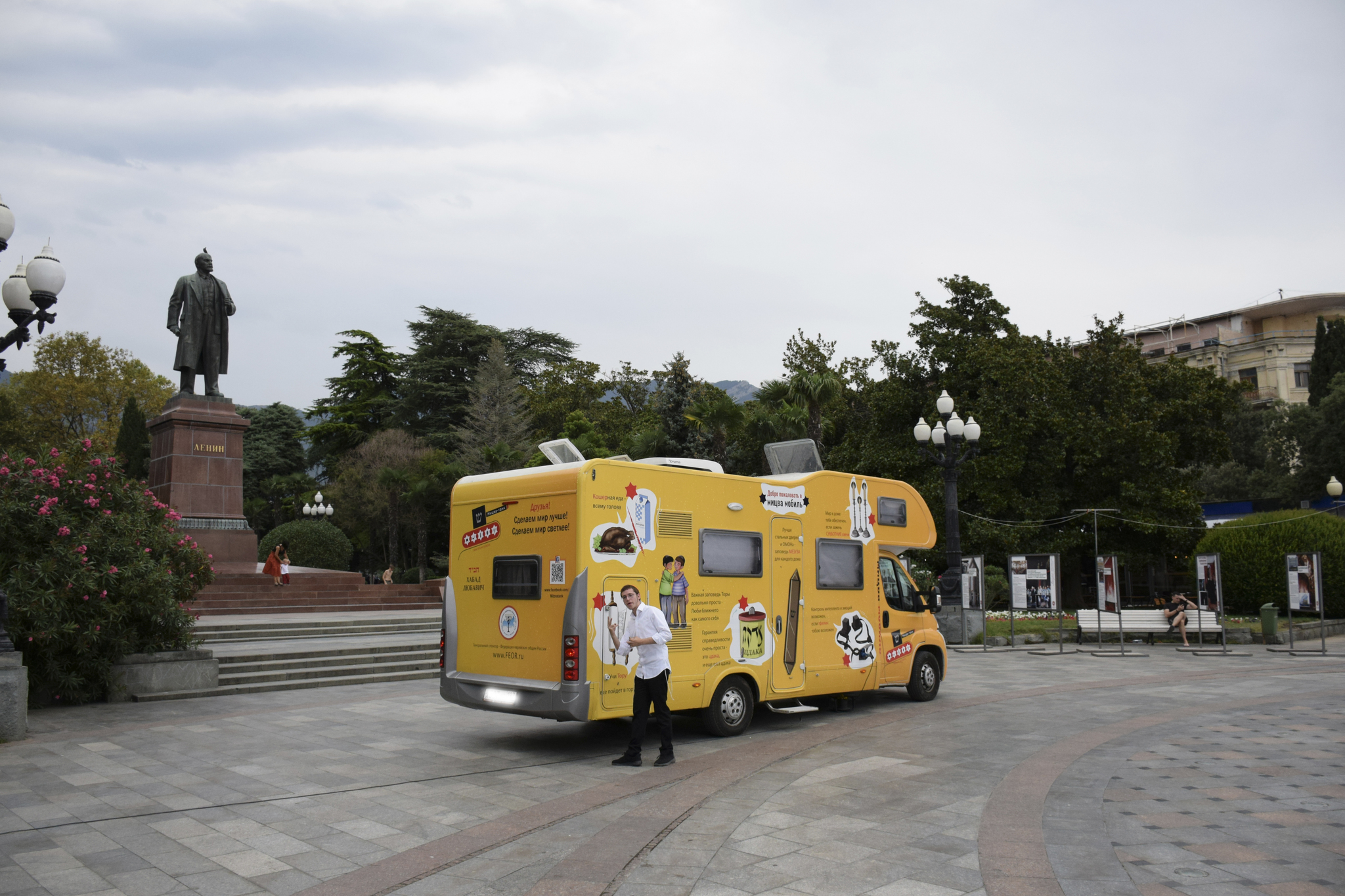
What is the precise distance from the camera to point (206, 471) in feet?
77.4

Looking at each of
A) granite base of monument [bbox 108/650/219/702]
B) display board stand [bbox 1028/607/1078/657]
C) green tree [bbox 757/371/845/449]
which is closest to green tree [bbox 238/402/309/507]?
green tree [bbox 757/371/845/449]

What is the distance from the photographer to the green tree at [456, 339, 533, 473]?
1826 inches

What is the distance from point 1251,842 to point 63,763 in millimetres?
9054

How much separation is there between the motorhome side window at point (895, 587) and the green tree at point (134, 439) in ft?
143

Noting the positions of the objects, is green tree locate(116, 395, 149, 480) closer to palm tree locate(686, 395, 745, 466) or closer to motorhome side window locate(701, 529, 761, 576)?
palm tree locate(686, 395, 745, 466)

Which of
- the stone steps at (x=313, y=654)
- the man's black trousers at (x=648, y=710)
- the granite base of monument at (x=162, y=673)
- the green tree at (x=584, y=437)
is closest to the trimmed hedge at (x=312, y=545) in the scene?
the green tree at (x=584, y=437)

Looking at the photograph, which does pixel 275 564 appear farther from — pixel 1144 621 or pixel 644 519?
pixel 1144 621

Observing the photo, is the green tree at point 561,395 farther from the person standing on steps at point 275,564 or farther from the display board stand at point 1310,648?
the display board stand at point 1310,648

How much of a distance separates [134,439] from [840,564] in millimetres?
45318

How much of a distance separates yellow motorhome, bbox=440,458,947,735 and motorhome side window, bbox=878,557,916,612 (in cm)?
9

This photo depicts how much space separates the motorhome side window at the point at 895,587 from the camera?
11797 millimetres

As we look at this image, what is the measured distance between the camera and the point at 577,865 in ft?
18.0

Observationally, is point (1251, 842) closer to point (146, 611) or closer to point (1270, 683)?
point (1270, 683)

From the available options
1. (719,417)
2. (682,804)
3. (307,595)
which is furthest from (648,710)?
(719,417)
